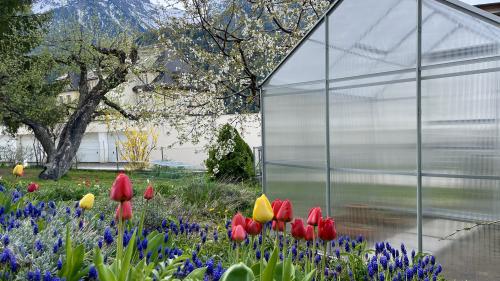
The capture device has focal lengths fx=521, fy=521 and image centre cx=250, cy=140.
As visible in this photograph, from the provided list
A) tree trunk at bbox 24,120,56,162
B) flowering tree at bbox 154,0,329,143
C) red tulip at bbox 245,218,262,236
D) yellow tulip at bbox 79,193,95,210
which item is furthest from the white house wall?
red tulip at bbox 245,218,262,236

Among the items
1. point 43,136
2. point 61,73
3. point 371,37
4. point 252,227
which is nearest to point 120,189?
point 252,227

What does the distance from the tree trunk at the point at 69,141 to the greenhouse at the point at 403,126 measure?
33.6ft

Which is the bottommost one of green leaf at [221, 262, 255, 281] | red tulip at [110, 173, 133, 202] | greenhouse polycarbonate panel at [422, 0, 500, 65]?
green leaf at [221, 262, 255, 281]

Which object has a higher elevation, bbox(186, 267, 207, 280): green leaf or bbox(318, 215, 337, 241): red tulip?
bbox(318, 215, 337, 241): red tulip

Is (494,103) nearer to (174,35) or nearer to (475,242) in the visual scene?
(475,242)

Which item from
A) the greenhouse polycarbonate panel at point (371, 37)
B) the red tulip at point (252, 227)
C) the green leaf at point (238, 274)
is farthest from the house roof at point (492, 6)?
the green leaf at point (238, 274)

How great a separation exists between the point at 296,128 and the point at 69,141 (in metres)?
11.0

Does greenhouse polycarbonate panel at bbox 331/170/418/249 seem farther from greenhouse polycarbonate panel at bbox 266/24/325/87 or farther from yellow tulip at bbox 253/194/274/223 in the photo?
yellow tulip at bbox 253/194/274/223

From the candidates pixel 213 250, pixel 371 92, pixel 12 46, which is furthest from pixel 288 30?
pixel 12 46

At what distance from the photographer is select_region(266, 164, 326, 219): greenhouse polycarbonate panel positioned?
5.25 m

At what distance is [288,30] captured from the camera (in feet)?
29.1

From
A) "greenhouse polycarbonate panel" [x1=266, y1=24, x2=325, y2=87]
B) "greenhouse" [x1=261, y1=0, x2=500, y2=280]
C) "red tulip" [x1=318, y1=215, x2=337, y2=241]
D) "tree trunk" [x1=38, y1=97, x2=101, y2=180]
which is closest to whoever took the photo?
"red tulip" [x1=318, y1=215, x2=337, y2=241]

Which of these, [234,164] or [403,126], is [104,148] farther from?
[403,126]

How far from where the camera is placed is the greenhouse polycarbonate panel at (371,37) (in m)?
4.34
